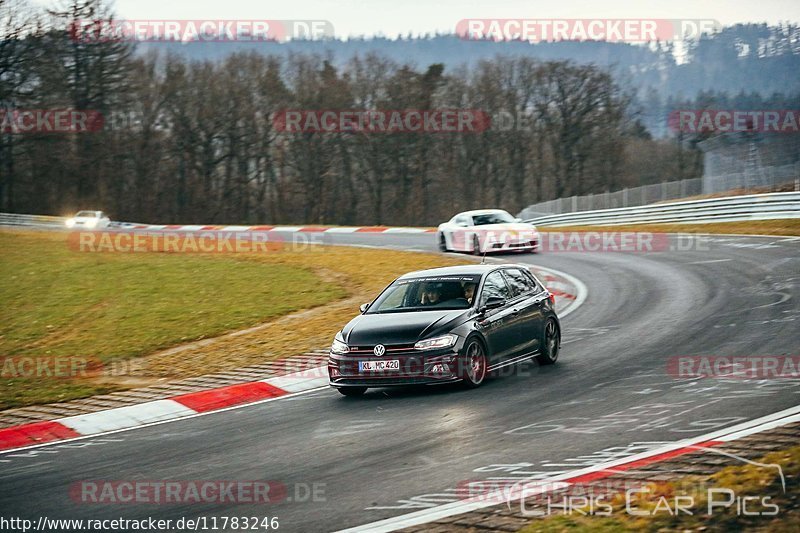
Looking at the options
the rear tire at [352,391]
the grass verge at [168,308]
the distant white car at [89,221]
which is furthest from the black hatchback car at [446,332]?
the distant white car at [89,221]

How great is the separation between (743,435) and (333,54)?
3224 inches

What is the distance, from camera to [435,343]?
11.2 meters

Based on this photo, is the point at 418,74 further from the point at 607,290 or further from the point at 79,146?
the point at 607,290

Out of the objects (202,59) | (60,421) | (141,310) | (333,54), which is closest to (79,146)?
(202,59)

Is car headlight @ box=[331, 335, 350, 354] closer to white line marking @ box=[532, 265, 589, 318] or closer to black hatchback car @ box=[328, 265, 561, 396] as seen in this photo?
black hatchback car @ box=[328, 265, 561, 396]

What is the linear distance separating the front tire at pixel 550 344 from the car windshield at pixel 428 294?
1.35 metres

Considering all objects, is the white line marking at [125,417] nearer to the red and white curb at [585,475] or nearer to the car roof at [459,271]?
the car roof at [459,271]

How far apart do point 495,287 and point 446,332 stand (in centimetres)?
164

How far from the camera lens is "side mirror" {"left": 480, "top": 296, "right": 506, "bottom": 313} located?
12023 millimetres

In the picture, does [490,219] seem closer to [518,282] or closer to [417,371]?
[518,282]

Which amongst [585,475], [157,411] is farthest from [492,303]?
[585,475]

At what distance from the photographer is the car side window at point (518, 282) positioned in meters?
13.1

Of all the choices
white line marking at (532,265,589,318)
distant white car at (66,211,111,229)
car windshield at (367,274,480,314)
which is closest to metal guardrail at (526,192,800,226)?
white line marking at (532,265,589,318)

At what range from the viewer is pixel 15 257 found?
30.5 metres
